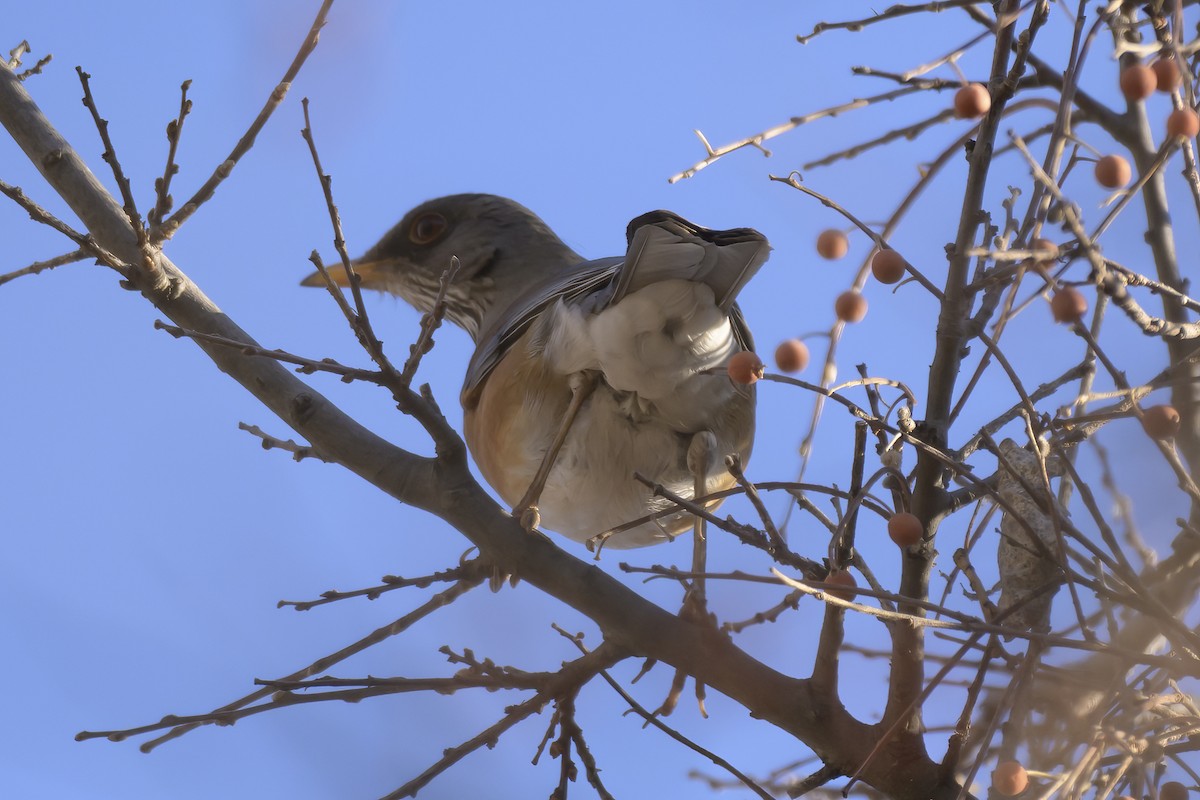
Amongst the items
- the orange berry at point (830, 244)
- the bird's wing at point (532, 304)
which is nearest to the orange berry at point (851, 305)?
the orange berry at point (830, 244)

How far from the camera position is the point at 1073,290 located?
5.16 ft

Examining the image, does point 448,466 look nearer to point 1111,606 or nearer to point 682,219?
point 682,219

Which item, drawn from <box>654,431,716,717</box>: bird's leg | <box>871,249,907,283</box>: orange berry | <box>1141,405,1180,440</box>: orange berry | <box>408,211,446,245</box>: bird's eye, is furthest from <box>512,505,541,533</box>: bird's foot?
<box>408,211,446,245</box>: bird's eye

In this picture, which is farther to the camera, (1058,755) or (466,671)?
(466,671)

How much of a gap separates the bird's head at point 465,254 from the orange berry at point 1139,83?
2.97 meters

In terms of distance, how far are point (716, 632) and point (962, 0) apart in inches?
52.3

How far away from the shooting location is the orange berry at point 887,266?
181cm

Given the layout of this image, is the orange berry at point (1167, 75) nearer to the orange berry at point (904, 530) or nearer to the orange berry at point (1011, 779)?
the orange berry at point (904, 530)

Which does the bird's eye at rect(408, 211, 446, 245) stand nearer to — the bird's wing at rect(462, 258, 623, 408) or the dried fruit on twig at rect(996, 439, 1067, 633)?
the bird's wing at rect(462, 258, 623, 408)

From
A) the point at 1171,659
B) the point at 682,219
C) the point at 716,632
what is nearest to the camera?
the point at 1171,659

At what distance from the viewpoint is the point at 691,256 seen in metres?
3.03

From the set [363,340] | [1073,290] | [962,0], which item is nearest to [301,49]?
[363,340]

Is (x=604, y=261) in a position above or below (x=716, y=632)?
above

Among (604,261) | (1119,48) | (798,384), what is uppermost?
(604,261)
